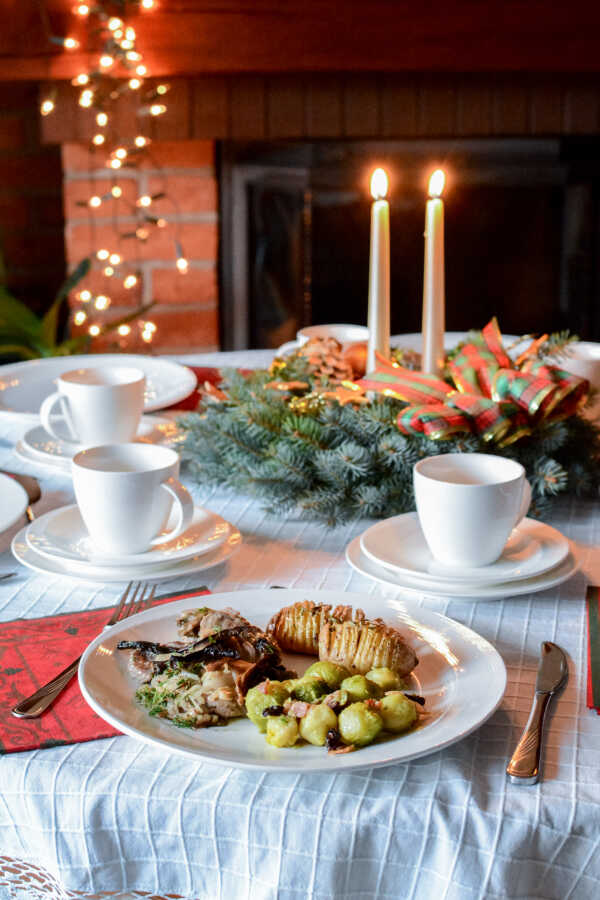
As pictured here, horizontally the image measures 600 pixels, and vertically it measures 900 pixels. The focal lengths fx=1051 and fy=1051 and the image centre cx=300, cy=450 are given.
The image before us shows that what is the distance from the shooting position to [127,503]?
Result: 866mm

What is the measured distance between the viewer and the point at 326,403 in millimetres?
1077

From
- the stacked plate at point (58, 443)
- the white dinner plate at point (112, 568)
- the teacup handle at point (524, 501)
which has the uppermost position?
the teacup handle at point (524, 501)

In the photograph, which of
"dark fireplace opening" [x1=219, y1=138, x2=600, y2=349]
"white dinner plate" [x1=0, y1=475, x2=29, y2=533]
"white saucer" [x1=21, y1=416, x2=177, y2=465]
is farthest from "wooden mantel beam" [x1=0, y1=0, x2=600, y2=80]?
"white dinner plate" [x1=0, y1=475, x2=29, y2=533]

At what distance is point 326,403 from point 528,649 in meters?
0.41

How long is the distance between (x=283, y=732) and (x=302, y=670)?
104mm

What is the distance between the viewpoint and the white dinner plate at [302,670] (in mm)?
562

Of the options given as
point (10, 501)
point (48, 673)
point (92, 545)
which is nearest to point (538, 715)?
point (48, 673)

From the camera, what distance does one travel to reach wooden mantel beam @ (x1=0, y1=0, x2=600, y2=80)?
2311mm

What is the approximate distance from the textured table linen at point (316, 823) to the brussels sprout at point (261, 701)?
0.03 m

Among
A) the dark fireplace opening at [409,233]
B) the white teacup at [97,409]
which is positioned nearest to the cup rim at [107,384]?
the white teacup at [97,409]

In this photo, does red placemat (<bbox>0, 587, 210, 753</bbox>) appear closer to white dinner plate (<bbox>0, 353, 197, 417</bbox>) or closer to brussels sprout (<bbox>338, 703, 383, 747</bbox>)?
brussels sprout (<bbox>338, 703, 383, 747</bbox>)

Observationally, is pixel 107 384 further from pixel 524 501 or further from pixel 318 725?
pixel 318 725

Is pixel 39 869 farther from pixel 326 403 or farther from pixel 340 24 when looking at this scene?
pixel 340 24

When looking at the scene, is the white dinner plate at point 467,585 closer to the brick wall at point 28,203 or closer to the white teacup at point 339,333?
the white teacup at point 339,333
